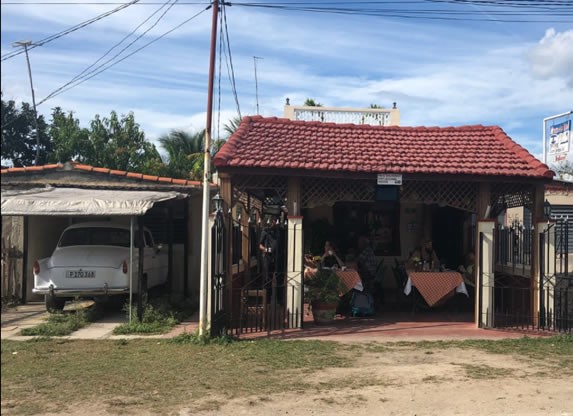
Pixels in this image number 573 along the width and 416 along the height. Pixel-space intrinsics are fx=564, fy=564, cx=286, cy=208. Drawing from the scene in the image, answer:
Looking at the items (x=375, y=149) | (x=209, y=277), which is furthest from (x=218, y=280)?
(x=375, y=149)

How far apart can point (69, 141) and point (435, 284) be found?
20.9 meters

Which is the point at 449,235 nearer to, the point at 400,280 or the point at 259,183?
the point at 400,280

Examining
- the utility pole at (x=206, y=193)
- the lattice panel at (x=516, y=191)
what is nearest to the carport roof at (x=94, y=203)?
the utility pole at (x=206, y=193)

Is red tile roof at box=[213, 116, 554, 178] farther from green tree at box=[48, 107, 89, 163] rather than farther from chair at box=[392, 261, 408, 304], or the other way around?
green tree at box=[48, 107, 89, 163]

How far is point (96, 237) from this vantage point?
11.4 m

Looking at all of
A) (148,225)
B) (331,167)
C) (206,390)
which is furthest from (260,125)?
(206,390)

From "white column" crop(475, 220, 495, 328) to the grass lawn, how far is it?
1.12 meters

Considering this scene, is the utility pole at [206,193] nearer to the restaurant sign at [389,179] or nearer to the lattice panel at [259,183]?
the lattice panel at [259,183]

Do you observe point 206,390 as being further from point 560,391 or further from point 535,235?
point 535,235

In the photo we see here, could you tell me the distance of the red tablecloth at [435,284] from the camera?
10.8 meters

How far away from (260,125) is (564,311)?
6.47 meters

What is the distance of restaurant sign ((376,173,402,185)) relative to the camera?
965 centimetres

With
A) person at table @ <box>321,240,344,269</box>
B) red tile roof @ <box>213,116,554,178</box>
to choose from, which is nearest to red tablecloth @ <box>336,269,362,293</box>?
person at table @ <box>321,240,344,269</box>

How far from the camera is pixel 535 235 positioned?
1002 cm
